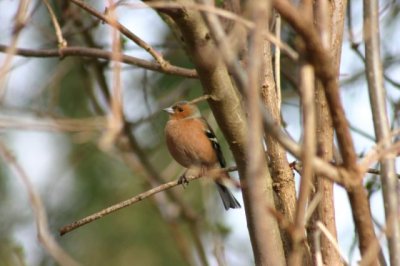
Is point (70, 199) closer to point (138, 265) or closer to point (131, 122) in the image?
point (138, 265)

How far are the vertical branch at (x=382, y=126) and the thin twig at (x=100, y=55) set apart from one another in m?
2.09

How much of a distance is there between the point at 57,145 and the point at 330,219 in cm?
710

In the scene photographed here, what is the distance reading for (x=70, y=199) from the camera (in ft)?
32.2

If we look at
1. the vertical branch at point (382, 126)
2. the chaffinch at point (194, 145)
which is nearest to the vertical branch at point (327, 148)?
the vertical branch at point (382, 126)

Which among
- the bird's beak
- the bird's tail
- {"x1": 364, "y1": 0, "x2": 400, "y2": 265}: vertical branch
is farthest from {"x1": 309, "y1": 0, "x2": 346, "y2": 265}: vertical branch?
the bird's beak

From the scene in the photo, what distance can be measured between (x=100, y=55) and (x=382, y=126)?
2791 mm

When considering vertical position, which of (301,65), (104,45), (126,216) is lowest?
(126,216)

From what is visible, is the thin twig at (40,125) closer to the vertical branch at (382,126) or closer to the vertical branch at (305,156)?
the vertical branch at (305,156)

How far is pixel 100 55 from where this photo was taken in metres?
4.98

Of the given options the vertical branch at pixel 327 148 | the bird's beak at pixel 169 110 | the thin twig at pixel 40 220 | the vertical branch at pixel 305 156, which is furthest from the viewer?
the bird's beak at pixel 169 110

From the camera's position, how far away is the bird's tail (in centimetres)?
768

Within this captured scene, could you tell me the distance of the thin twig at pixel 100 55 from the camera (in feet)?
16.0

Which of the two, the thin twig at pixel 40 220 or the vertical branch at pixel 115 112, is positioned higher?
the vertical branch at pixel 115 112

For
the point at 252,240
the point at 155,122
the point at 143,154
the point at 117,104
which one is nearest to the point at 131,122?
the point at 143,154
